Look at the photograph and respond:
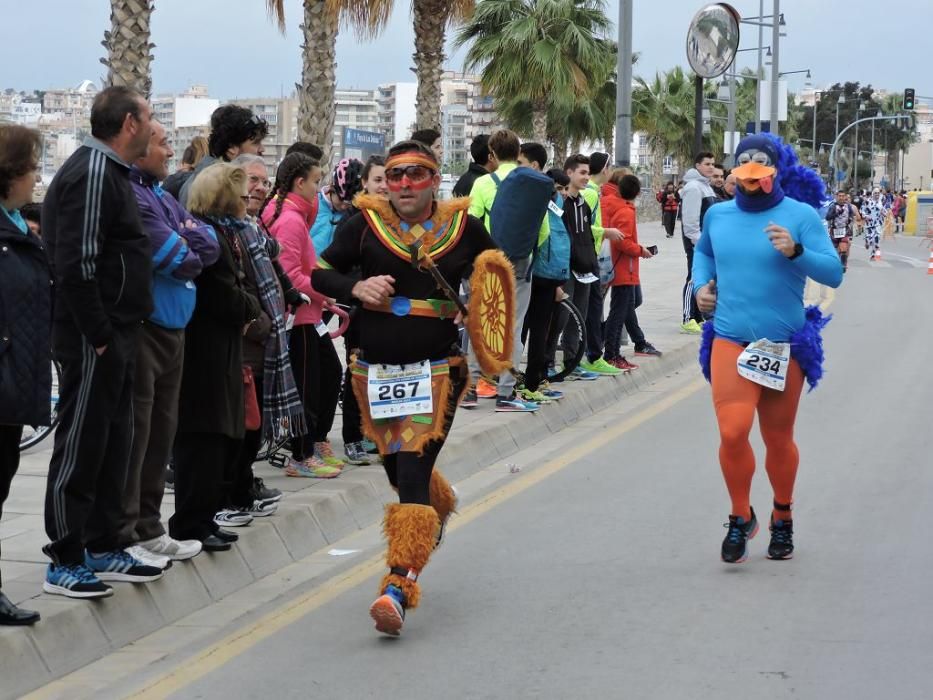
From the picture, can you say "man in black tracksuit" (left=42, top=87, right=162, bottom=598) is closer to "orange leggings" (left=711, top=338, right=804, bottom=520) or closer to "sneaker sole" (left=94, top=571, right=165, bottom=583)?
"sneaker sole" (left=94, top=571, right=165, bottom=583)

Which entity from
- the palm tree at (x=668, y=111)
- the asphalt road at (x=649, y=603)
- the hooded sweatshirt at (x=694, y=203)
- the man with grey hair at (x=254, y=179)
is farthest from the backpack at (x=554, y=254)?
the palm tree at (x=668, y=111)

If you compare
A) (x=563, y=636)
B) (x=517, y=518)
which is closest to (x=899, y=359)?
(x=517, y=518)

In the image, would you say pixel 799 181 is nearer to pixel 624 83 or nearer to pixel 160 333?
pixel 160 333

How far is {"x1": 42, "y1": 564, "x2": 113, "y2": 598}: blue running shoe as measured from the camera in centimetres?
582

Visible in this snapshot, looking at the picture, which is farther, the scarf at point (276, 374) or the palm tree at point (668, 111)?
the palm tree at point (668, 111)

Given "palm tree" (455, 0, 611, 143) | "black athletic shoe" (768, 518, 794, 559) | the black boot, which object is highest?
"palm tree" (455, 0, 611, 143)

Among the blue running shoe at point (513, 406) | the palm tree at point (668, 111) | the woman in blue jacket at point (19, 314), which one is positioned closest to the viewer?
the woman in blue jacket at point (19, 314)

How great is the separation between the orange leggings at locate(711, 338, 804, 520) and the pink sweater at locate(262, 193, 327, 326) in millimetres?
2390

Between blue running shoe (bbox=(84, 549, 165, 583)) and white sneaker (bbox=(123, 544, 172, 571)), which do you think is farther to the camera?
white sneaker (bbox=(123, 544, 172, 571))

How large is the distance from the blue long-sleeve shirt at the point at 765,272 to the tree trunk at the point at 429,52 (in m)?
18.8

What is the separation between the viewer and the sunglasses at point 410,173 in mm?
6289

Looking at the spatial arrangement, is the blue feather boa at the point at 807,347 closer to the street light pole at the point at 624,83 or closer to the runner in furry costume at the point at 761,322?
the runner in furry costume at the point at 761,322

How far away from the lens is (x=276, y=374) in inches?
295

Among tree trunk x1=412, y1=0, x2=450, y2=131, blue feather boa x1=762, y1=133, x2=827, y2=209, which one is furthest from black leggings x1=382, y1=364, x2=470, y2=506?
tree trunk x1=412, y1=0, x2=450, y2=131
